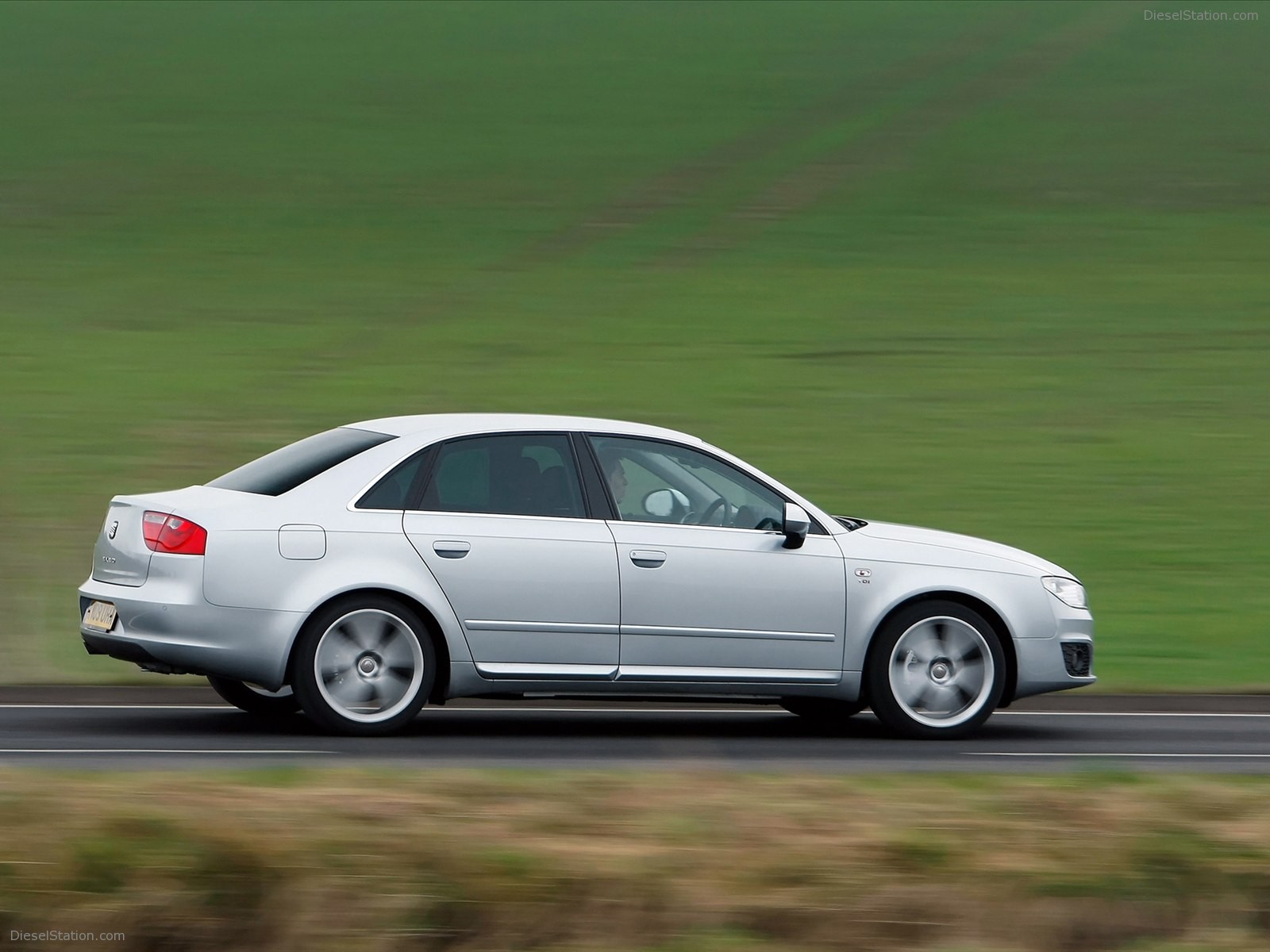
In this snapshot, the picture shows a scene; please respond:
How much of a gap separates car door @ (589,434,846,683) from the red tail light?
1912 mm

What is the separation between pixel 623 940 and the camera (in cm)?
516

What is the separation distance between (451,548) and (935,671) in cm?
251

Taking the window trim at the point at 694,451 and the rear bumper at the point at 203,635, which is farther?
the window trim at the point at 694,451

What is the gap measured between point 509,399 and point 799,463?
3.19 metres

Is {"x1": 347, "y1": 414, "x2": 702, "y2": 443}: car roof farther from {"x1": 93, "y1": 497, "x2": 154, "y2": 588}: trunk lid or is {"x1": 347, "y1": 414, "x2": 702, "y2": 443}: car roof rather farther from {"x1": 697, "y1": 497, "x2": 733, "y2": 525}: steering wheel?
{"x1": 93, "y1": 497, "x2": 154, "y2": 588}: trunk lid

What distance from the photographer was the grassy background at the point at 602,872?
5121 millimetres

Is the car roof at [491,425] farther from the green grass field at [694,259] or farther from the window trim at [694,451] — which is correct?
the green grass field at [694,259]

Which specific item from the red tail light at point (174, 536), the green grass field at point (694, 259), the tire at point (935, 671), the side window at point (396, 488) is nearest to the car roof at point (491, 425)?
the side window at point (396, 488)

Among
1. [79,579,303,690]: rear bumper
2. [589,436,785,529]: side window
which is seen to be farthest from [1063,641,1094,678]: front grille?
[79,579,303,690]: rear bumper

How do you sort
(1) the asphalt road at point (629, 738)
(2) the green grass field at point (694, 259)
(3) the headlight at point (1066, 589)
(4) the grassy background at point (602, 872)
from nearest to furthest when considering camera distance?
(4) the grassy background at point (602, 872) → (1) the asphalt road at point (629, 738) → (3) the headlight at point (1066, 589) → (2) the green grass field at point (694, 259)

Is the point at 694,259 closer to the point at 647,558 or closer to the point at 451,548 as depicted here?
the point at 647,558

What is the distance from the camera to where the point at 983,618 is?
31.4ft

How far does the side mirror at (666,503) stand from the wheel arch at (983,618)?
1.11 m

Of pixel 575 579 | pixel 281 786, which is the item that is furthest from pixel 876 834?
pixel 575 579
